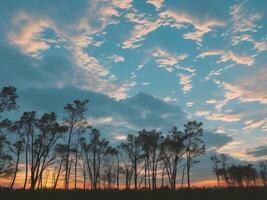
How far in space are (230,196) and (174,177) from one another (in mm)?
40413

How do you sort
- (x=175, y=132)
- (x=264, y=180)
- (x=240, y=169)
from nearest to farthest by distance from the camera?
(x=175, y=132)
(x=240, y=169)
(x=264, y=180)

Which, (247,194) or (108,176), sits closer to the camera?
(247,194)

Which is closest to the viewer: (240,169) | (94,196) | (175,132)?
(94,196)

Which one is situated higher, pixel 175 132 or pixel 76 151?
pixel 175 132

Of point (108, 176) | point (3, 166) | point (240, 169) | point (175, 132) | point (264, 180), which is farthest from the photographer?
point (264, 180)

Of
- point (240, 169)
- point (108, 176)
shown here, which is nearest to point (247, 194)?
point (108, 176)

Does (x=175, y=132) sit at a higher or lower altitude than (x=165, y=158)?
higher

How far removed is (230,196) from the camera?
2036 cm

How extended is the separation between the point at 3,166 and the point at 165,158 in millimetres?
31623

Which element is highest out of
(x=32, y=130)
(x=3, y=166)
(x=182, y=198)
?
(x=32, y=130)

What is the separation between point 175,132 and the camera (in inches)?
2468

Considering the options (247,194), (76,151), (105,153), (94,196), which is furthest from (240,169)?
(94,196)

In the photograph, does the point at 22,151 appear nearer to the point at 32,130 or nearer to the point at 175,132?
the point at 32,130

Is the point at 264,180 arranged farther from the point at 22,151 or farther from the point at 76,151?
the point at 22,151
